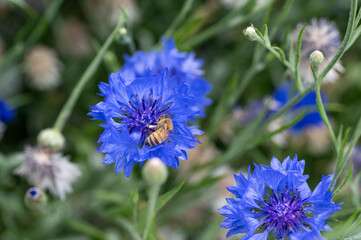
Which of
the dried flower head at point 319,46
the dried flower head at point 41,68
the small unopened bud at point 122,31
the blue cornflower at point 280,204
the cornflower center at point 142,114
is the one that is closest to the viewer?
the blue cornflower at point 280,204

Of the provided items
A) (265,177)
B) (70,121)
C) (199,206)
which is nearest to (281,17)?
(265,177)

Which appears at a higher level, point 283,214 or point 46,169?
point 46,169

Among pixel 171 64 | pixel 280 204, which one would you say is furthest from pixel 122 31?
pixel 280 204

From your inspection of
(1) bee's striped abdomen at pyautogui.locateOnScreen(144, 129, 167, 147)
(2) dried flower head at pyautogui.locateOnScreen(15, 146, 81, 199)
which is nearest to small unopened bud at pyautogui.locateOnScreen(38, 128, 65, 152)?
(2) dried flower head at pyautogui.locateOnScreen(15, 146, 81, 199)

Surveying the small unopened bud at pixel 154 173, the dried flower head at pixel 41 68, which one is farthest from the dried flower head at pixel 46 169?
the dried flower head at pixel 41 68

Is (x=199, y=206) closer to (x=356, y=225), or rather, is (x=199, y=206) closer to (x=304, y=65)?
(x=304, y=65)

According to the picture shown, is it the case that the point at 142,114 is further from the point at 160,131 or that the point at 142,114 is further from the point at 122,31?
the point at 122,31

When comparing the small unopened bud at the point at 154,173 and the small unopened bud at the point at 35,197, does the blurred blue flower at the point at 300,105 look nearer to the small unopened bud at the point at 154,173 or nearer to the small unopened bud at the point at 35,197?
the small unopened bud at the point at 154,173
